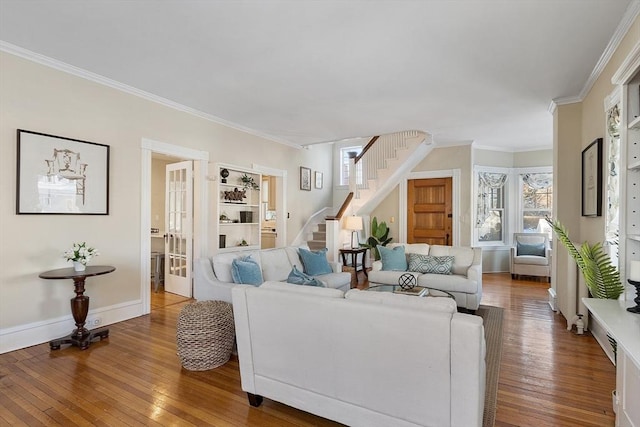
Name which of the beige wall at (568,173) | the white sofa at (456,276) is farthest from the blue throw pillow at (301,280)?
the beige wall at (568,173)

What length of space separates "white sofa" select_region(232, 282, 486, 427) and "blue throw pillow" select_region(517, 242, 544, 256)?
6126 millimetres

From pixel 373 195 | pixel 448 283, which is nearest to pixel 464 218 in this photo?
pixel 373 195

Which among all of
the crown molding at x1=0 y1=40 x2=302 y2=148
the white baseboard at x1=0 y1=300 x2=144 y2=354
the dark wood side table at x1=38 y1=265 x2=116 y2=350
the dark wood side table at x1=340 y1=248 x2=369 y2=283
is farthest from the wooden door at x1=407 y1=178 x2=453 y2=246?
the dark wood side table at x1=38 y1=265 x2=116 y2=350

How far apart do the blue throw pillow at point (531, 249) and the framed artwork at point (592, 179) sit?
3153 millimetres

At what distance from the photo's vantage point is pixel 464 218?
711cm

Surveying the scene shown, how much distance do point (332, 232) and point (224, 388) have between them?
4.53 meters

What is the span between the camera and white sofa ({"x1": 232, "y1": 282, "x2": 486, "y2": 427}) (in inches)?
60.2

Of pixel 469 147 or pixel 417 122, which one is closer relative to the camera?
pixel 417 122

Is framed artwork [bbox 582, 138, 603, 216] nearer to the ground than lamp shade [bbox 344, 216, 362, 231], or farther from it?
farther from it

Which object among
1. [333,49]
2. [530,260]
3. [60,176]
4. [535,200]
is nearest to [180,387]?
[60,176]

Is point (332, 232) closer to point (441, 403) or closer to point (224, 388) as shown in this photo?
point (224, 388)

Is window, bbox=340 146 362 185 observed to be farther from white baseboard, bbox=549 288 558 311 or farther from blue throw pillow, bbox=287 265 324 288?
blue throw pillow, bbox=287 265 324 288

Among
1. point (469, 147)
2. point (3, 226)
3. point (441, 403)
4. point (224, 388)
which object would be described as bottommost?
point (224, 388)

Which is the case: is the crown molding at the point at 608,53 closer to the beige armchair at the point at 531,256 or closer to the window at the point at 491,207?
the window at the point at 491,207
